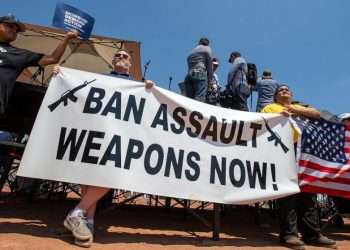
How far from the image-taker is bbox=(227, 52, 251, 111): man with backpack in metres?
6.56

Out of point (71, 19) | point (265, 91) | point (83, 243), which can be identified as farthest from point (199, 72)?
point (83, 243)

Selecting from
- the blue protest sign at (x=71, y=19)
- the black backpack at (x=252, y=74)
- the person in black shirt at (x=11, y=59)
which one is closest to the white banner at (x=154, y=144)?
the person in black shirt at (x=11, y=59)

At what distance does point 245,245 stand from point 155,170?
136 cm

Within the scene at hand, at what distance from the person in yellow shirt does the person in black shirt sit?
8.90ft

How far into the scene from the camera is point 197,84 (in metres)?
6.25

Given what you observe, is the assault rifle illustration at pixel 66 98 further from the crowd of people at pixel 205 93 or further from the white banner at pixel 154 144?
the crowd of people at pixel 205 93

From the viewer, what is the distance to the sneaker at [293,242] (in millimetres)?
4188

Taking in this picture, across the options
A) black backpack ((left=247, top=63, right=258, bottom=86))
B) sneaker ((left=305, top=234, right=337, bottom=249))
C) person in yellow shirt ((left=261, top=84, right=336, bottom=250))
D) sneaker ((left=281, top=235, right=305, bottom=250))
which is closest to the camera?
sneaker ((left=281, top=235, right=305, bottom=250))

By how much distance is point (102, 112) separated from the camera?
3.96 m

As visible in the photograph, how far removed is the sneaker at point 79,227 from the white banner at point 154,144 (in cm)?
35

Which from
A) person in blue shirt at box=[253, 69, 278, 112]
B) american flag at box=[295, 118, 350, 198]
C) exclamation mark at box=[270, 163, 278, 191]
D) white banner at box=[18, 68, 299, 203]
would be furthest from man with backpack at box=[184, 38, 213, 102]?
exclamation mark at box=[270, 163, 278, 191]

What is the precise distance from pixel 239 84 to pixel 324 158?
2.10 meters

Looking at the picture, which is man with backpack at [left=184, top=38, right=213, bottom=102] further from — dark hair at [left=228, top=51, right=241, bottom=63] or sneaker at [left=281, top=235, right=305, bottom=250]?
sneaker at [left=281, top=235, right=305, bottom=250]

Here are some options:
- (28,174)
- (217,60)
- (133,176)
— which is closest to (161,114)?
(133,176)
